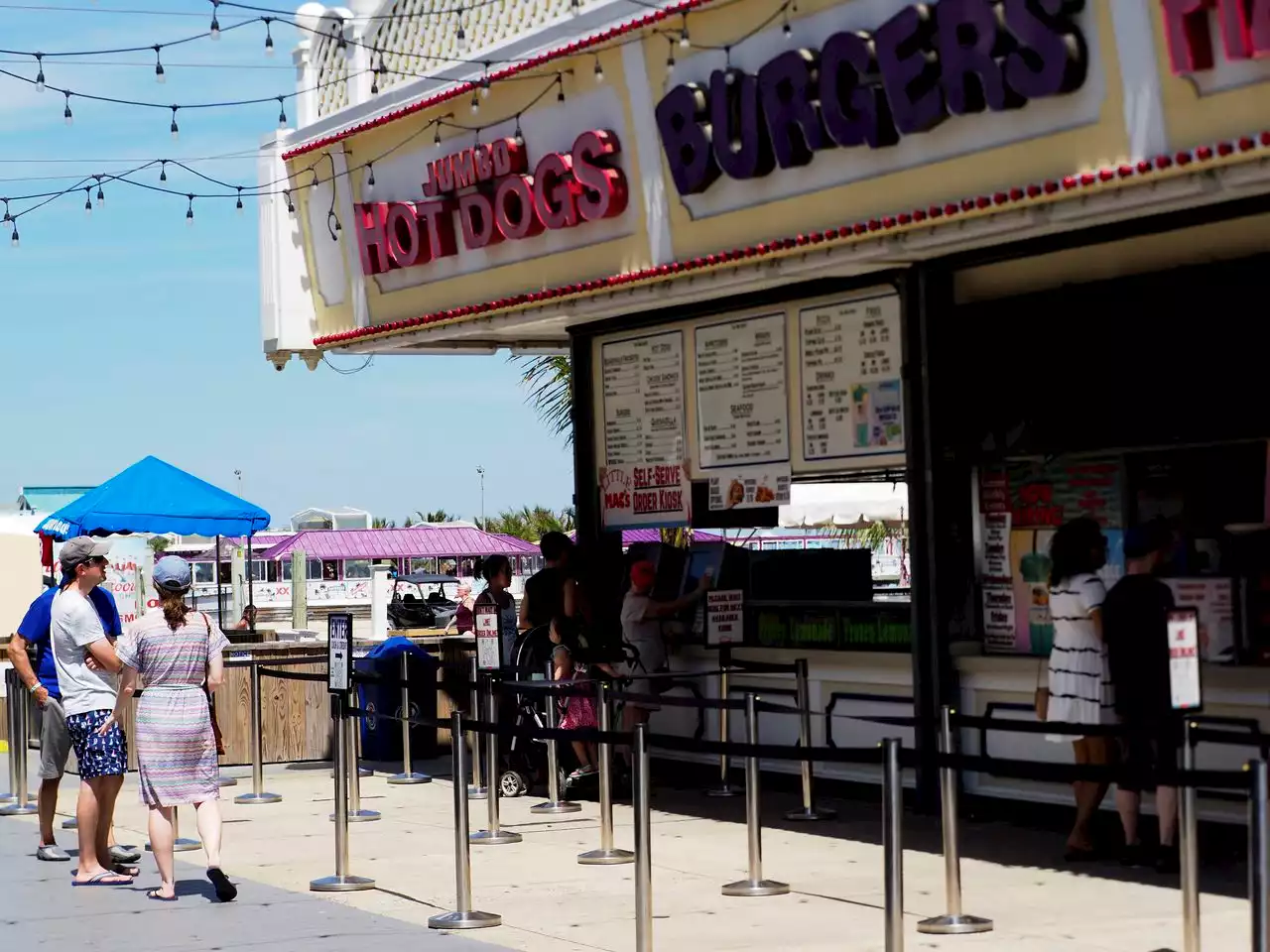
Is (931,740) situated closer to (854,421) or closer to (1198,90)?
(854,421)

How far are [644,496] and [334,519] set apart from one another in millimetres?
99514

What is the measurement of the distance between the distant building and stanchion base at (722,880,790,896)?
99122 millimetres

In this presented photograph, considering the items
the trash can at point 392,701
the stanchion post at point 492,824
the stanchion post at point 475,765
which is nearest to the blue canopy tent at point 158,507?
the trash can at point 392,701

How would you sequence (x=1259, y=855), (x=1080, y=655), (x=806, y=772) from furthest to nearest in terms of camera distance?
(x=806, y=772) < (x=1080, y=655) < (x=1259, y=855)

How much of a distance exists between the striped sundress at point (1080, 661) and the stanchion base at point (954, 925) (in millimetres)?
1680

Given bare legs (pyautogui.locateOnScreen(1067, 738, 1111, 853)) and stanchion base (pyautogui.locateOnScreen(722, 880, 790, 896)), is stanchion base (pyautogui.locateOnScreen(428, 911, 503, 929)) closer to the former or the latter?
stanchion base (pyautogui.locateOnScreen(722, 880, 790, 896))

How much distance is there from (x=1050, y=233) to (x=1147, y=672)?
8.10 ft

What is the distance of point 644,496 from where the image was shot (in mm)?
14273

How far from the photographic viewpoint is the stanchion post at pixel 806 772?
1198cm

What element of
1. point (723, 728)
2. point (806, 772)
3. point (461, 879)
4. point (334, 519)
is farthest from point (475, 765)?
point (334, 519)

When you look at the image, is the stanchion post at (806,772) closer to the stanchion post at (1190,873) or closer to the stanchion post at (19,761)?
the stanchion post at (1190,873)

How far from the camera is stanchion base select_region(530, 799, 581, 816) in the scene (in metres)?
12.8

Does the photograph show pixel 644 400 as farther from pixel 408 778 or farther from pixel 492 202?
pixel 408 778

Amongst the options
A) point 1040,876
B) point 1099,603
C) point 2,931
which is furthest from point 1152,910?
point 2,931
